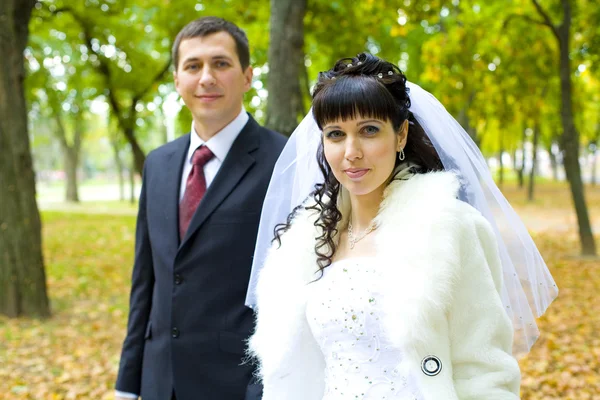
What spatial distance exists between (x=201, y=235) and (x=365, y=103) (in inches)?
40.9

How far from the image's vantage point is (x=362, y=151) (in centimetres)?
200

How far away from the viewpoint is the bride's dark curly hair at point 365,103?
199cm

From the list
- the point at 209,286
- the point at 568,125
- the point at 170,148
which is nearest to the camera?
the point at 209,286

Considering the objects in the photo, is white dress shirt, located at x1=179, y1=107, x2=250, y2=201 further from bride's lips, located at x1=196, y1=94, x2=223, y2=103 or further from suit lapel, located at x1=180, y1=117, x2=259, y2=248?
bride's lips, located at x1=196, y1=94, x2=223, y2=103

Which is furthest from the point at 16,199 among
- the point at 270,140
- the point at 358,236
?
the point at 358,236

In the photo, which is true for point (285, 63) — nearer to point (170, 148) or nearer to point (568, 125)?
point (170, 148)

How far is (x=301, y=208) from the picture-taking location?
7.96 ft

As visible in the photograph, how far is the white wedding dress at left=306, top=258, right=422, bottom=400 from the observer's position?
6.43 ft

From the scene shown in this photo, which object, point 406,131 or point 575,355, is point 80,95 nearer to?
point 575,355

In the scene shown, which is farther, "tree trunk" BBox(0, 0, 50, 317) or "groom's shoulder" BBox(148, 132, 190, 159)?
"tree trunk" BBox(0, 0, 50, 317)

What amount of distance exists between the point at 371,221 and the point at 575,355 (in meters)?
5.17

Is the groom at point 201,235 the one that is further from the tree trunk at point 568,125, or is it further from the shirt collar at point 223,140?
the tree trunk at point 568,125

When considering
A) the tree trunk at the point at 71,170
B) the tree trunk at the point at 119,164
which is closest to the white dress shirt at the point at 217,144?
the tree trunk at the point at 71,170

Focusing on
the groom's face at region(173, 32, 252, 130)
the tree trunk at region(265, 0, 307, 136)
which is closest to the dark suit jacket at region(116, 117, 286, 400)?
the groom's face at region(173, 32, 252, 130)
